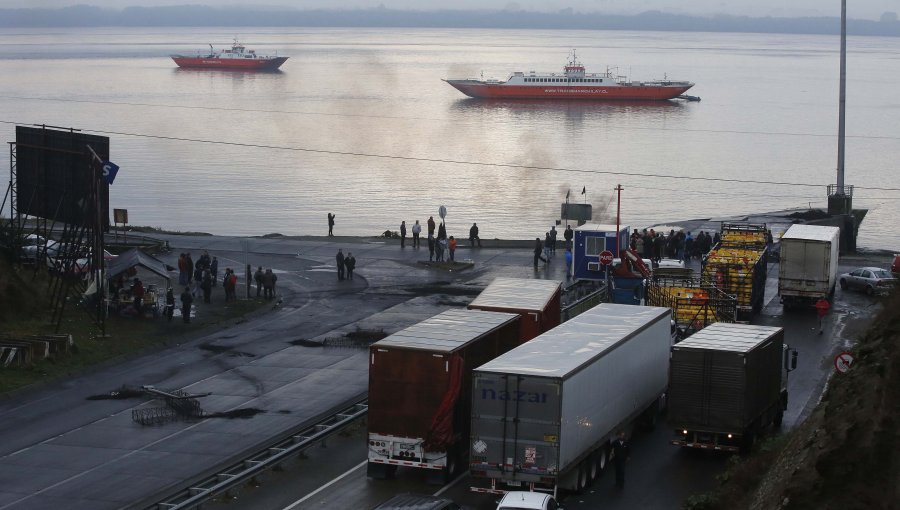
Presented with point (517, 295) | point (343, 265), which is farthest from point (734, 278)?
point (343, 265)

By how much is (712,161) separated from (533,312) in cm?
9685

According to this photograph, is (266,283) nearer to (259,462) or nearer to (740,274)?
(740,274)

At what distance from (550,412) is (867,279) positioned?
2667 cm

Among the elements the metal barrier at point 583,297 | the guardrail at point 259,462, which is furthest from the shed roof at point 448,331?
the metal barrier at point 583,297

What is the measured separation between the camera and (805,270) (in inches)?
1564

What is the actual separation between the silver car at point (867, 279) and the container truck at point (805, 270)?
306cm

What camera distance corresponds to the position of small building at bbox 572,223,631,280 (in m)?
40.8

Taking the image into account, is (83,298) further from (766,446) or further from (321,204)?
(321,204)

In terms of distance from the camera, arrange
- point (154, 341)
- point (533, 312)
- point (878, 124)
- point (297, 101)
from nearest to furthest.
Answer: point (533, 312) < point (154, 341) < point (878, 124) < point (297, 101)

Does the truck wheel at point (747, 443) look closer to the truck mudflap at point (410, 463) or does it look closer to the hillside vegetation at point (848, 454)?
the hillside vegetation at point (848, 454)

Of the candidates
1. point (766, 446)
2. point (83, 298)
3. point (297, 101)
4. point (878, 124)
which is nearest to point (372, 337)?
point (83, 298)

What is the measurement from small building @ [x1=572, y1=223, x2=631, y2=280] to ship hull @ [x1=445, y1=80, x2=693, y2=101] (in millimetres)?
132729

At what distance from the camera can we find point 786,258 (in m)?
39.9

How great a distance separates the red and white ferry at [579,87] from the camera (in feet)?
564
